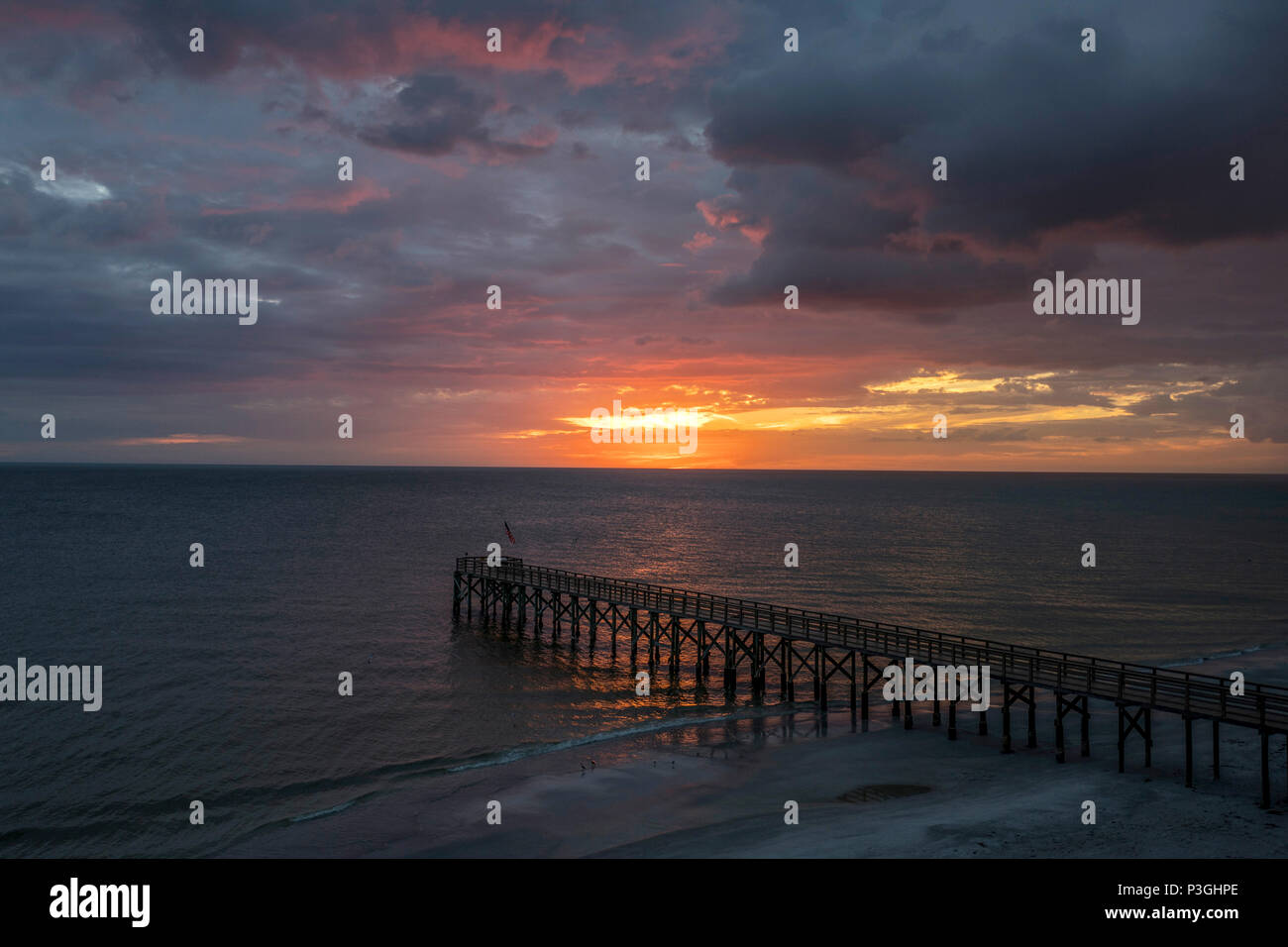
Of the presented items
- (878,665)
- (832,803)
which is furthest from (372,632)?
(832,803)

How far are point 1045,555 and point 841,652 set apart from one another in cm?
5051

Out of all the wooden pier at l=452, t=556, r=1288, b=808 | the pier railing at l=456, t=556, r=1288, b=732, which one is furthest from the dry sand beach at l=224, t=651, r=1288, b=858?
the pier railing at l=456, t=556, r=1288, b=732

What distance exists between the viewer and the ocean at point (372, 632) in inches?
938

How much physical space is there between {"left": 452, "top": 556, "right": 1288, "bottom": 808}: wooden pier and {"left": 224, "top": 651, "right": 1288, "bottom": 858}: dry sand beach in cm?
100

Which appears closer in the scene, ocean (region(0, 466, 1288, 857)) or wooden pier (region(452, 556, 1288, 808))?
wooden pier (region(452, 556, 1288, 808))

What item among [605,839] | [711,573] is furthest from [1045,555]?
[605,839]

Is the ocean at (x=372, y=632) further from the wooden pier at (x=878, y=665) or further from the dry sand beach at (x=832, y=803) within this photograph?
the wooden pier at (x=878, y=665)

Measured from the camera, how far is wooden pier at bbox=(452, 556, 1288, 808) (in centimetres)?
2075

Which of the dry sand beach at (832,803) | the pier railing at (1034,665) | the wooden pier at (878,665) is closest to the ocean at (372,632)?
the dry sand beach at (832,803)

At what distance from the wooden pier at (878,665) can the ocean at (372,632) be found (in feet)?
8.04

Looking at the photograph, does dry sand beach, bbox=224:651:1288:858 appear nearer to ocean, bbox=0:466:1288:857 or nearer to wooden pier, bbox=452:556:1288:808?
wooden pier, bbox=452:556:1288:808

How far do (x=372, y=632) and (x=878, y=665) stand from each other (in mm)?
26820

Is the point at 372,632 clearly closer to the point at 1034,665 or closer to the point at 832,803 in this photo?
the point at 832,803

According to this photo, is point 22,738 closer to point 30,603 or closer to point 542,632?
point 542,632
